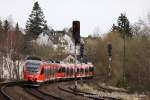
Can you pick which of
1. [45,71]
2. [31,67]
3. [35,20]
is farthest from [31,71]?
[35,20]

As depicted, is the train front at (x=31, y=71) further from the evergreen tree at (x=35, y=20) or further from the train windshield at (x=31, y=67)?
the evergreen tree at (x=35, y=20)

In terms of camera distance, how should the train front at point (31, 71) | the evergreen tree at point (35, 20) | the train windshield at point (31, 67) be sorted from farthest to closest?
the evergreen tree at point (35, 20) → the train windshield at point (31, 67) → the train front at point (31, 71)

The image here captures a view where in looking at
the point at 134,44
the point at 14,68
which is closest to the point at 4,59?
the point at 14,68

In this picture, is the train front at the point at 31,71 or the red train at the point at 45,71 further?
the red train at the point at 45,71

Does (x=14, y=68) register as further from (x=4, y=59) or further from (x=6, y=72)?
(x=6, y=72)

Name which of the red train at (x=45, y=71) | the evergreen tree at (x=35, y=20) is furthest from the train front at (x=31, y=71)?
the evergreen tree at (x=35, y=20)

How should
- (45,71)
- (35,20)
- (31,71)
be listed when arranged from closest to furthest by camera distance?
(31,71) < (45,71) < (35,20)

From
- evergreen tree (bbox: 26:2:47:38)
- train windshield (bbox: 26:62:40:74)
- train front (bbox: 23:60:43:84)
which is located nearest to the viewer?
train front (bbox: 23:60:43:84)

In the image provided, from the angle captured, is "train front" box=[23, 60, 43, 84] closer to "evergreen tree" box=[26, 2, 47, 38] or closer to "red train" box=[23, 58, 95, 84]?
"red train" box=[23, 58, 95, 84]

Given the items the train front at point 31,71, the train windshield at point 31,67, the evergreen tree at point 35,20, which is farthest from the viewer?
the evergreen tree at point 35,20

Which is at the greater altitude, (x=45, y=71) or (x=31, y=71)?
(x=31, y=71)

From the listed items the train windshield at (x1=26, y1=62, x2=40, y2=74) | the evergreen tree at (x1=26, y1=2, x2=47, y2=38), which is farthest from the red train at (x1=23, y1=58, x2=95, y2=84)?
the evergreen tree at (x1=26, y1=2, x2=47, y2=38)

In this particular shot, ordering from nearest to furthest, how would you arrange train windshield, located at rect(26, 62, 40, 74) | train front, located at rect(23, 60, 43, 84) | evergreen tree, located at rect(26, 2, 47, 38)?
train front, located at rect(23, 60, 43, 84) < train windshield, located at rect(26, 62, 40, 74) < evergreen tree, located at rect(26, 2, 47, 38)

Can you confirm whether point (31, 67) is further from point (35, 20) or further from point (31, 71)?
point (35, 20)
